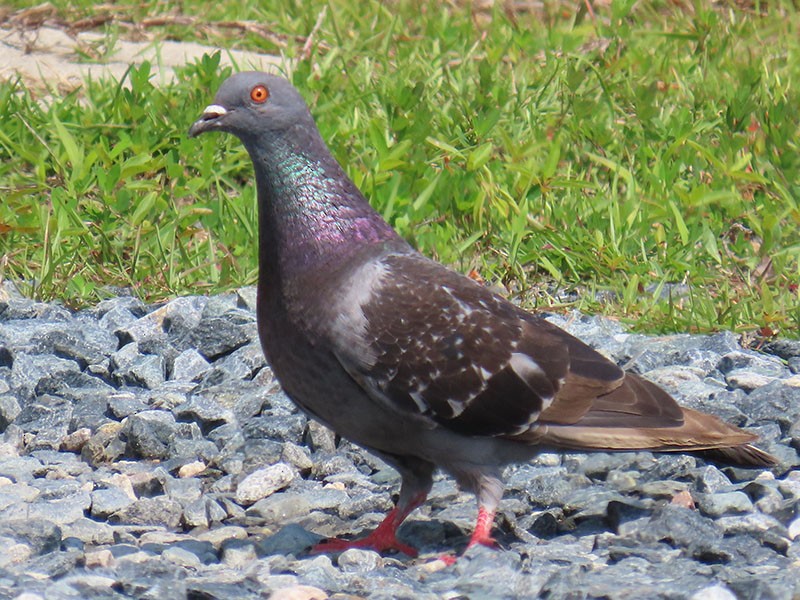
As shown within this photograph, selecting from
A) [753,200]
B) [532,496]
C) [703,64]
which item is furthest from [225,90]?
[703,64]

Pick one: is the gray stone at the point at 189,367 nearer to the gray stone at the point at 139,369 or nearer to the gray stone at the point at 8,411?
the gray stone at the point at 139,369

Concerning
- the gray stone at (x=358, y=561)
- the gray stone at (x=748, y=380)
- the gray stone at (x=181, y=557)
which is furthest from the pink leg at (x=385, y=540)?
the gray stone at (x=748, y=380)

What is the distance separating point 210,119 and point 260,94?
18 centimetres

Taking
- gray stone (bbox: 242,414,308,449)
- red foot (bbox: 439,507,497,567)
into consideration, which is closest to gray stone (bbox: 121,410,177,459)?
gray stone (bbox: 242,414,308,449)

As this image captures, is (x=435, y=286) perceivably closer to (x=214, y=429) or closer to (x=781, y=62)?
(x=214, y=429)

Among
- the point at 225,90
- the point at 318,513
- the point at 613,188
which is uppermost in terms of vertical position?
the point at 225,90

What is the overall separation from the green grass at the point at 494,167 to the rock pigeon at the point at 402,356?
140 cm

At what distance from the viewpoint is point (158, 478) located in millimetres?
4086

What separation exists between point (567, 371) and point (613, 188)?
2456 millimetres

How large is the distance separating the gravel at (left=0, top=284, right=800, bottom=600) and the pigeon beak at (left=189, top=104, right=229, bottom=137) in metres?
0.99

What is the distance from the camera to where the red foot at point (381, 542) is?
371 cm

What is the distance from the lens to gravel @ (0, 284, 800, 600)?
3359mm

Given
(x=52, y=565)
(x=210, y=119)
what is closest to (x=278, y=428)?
(x=210, y=119)

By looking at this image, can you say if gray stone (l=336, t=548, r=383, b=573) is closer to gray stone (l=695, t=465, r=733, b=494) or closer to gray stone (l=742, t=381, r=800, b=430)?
gray stone (l=695, t=465, r=733, b=494)
